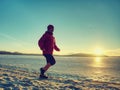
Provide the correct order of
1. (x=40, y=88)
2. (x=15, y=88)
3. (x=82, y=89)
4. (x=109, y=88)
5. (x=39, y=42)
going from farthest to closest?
(x=39, y=42)
(x=109, y=88)
(x=82, y=89)
(x=40, y=88)
(x=15, y=88)

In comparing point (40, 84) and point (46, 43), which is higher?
point (46, 43)

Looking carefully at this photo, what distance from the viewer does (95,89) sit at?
9695mm

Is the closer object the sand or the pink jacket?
the sand

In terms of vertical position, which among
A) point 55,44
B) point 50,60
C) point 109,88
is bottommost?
point 109,88

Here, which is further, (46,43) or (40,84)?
(46,43)

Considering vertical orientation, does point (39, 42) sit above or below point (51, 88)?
above

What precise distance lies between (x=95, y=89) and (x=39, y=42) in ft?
12.2

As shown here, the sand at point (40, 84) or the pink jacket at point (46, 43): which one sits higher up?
the pink jacket at point (46, 43)

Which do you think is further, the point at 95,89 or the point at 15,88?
the point at 95,89

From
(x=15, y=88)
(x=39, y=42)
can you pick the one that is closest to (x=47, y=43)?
(x=39, y=42)

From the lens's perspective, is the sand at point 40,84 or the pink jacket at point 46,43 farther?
the pink jacket at point 46,43

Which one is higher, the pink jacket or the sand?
the pink jacket

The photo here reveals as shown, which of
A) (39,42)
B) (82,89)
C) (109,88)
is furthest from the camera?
(39,42)

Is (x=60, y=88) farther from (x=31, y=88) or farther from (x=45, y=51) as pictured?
(x=45, y=51)
